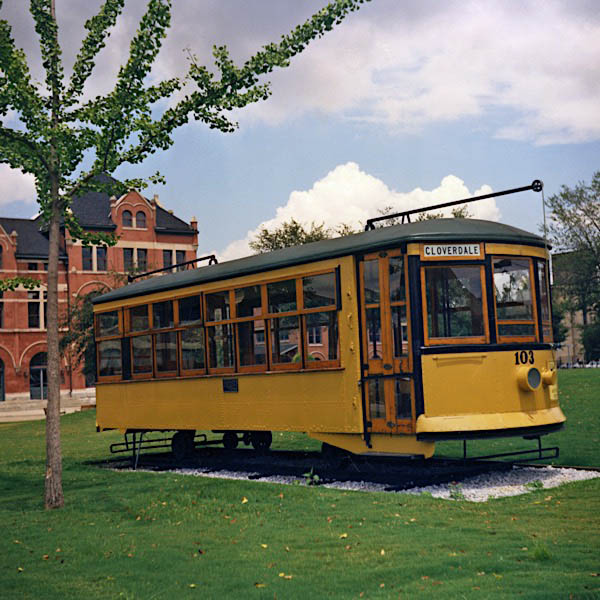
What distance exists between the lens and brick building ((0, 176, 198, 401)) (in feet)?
197

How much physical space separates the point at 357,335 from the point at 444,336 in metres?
1.25

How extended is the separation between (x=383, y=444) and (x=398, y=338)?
1.49 metres

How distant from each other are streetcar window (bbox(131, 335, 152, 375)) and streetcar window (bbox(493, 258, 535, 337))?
24.6ft

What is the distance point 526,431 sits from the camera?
39.2ft

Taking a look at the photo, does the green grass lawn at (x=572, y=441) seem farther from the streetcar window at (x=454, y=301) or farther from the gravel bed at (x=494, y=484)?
the streetcar window at (x=454, y=301)

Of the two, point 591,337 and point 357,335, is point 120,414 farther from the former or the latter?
point 591,337

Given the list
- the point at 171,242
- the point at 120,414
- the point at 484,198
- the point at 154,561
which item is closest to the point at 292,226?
the point at 171,242

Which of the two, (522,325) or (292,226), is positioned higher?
(292,226)

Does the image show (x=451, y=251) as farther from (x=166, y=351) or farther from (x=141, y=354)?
(x=141, y=354)

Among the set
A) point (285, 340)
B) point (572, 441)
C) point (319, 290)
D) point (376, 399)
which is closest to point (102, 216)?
point (572, 441)

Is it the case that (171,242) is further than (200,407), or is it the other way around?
(171,242)

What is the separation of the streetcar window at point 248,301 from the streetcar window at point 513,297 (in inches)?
154

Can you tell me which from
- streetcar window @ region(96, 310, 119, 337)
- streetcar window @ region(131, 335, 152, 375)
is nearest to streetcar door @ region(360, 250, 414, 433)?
streetcar window @ region(131, 335, 152, 375)

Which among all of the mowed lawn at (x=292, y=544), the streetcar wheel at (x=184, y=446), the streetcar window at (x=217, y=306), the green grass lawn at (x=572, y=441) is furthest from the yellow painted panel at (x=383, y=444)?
the streetcar wheel at (x=184, y=446)
